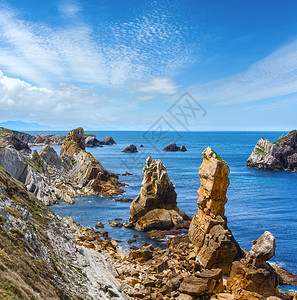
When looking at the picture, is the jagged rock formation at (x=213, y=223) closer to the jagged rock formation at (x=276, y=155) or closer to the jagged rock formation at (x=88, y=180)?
the jagged rock formation at (x=88, y=180)

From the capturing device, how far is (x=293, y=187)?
82250 mm

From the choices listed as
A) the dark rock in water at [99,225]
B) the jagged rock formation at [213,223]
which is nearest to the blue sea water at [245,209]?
the dark rock in water at [99,225]

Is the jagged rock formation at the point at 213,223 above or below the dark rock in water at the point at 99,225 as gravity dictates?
above

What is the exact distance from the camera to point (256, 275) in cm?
2345

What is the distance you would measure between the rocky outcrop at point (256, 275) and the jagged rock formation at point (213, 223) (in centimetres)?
455

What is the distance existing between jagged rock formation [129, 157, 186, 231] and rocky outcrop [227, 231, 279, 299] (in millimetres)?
22187

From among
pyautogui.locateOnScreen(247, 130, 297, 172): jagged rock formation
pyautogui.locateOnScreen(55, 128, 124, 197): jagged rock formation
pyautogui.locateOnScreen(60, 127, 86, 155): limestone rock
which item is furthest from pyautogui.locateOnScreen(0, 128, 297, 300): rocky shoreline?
pyautogui.locateOnScreen(247, 130, 297, 172): jagged rock formation

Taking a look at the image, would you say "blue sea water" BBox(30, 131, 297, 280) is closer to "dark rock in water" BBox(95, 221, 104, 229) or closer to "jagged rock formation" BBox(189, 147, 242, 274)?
"dark rock in water" BBox(95, 221, 104, 229)

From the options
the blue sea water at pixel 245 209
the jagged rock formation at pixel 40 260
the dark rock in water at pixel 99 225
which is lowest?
the dark rock in water at pixel 99 225

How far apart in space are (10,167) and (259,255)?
3703cm

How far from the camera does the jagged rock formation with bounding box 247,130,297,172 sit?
114 m

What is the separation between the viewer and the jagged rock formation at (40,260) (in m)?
11.1

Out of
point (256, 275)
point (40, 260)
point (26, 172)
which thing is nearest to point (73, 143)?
point (26, 172)

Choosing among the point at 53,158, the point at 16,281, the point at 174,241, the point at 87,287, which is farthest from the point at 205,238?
the point at 53,158
